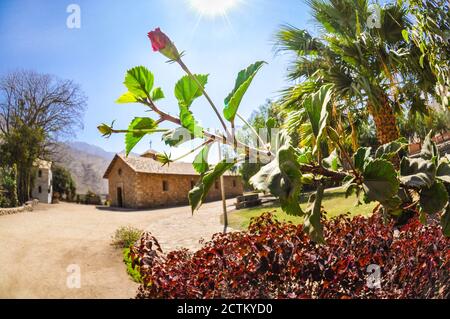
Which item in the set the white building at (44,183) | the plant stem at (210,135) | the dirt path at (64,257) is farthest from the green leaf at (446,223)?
the white building at (44,183)

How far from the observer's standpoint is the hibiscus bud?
81 centimetres

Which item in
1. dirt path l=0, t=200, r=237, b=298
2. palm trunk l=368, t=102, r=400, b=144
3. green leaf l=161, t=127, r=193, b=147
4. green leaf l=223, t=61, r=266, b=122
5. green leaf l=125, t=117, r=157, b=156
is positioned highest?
palm trunk l=368, t=102, r=400, b=144

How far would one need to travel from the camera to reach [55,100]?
2641 cm

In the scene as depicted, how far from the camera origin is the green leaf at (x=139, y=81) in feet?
2.81

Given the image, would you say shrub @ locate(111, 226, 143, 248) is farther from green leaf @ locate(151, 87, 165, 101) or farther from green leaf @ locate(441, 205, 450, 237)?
green leaf @ locate(441, 205, 450, 237)

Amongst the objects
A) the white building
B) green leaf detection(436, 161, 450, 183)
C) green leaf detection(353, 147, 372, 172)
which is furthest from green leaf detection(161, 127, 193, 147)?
the white building

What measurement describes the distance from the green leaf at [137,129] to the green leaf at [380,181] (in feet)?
2.18

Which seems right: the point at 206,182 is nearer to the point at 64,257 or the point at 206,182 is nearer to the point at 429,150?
the point at 429,150

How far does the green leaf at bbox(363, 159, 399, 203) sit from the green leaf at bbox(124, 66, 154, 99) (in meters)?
0.71

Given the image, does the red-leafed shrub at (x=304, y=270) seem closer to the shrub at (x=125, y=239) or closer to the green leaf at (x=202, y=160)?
the green leaf at (x=202, y=160)

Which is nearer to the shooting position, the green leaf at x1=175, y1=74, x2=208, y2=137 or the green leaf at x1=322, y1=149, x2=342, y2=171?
the green leaf at x1=175, y1=74, x2=208, y2=137

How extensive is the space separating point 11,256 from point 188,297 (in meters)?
7.29
